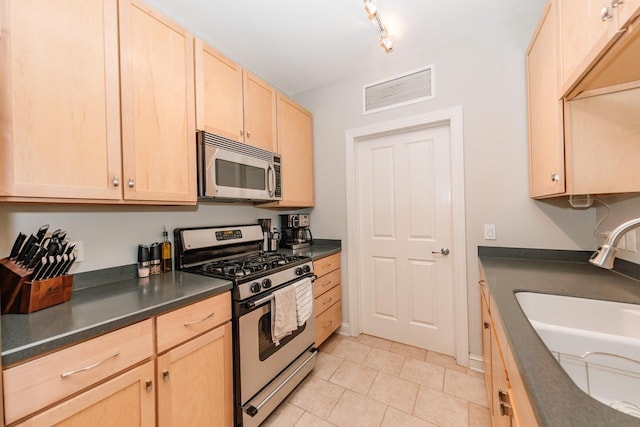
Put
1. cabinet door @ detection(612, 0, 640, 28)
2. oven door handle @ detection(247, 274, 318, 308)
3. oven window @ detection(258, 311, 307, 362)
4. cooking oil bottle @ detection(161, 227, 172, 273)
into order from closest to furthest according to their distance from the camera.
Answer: cabinet door @ detection(612, 0, 640, 28)
oven door handle @ detection(247, 274, 318, 308)
oven window @ detection(258, 311, 307, 362)
cooking oil bottle @ detection(161, 227, 172, 273)

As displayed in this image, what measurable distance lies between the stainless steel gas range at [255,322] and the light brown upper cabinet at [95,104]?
0.46 meters

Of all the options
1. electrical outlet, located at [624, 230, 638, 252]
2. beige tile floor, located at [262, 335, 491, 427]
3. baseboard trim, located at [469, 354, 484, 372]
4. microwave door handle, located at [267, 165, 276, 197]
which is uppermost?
microwave door handle, located at [267, 165, 276, 197]

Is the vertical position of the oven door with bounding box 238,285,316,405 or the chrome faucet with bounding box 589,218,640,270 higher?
the chrome faucet with bounding box 589,218,640,270

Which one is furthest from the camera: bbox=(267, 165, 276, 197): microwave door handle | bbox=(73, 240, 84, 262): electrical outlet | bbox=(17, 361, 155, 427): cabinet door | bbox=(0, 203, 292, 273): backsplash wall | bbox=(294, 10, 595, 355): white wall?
bbox=(267, 165, 276, 197): microwave door handle

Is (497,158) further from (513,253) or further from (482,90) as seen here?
(513,253)

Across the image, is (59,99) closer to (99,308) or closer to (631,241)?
(99,308)

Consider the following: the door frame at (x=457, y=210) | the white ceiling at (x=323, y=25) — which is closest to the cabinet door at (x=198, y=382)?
the door frame at (x=457, y=210)

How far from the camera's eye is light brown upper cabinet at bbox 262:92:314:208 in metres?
2.32

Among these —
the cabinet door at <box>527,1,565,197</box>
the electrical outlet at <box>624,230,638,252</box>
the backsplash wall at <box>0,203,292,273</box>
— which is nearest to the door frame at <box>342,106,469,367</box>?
the cabinet door at <box>527,1,565,197</box>

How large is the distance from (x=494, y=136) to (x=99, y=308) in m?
2.64

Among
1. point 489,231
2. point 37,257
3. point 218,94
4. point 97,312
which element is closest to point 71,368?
point 97,312

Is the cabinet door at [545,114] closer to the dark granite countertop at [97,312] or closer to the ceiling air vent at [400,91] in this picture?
the ceiling air vent at [400,91]

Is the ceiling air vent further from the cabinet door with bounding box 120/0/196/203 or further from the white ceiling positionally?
the cabinet door with bounding box 120/0/196/203

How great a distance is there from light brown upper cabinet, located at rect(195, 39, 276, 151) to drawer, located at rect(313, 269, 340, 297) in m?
1.25
